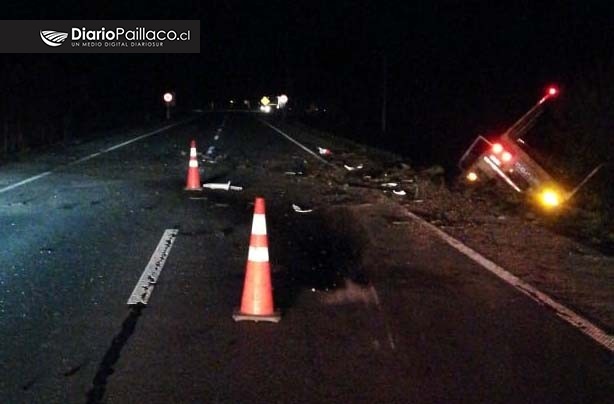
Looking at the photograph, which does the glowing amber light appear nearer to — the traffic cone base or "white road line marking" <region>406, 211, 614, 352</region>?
"white road line marking" <region>406, 211, 614, 352</region>

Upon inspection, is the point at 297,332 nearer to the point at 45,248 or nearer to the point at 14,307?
the point at 14,307

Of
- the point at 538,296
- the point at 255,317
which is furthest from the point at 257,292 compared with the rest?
the point at 538,296

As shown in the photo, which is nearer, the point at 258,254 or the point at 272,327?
the point at 272,327

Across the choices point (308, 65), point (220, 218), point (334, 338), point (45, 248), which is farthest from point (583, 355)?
point (308, 65)

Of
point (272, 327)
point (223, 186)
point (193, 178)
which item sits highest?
point (272, 327)

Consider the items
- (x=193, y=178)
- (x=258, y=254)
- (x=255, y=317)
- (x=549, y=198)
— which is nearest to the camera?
(x=255, y=317)

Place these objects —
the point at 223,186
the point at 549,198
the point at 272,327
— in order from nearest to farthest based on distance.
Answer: the point at 272,327, the point at 549,198, the point at 223,186

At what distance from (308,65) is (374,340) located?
74.5 meters

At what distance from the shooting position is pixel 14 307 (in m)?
7.56

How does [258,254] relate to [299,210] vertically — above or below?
above

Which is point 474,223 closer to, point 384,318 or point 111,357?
point 384,318

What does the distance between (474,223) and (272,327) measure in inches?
263

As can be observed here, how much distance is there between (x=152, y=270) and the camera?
30.3ft

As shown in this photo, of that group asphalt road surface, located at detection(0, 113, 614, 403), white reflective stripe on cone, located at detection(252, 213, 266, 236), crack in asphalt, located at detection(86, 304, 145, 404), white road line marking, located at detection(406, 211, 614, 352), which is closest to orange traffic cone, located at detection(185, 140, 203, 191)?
asphalt road surface, located at detection(0, 113, 614, 403)
